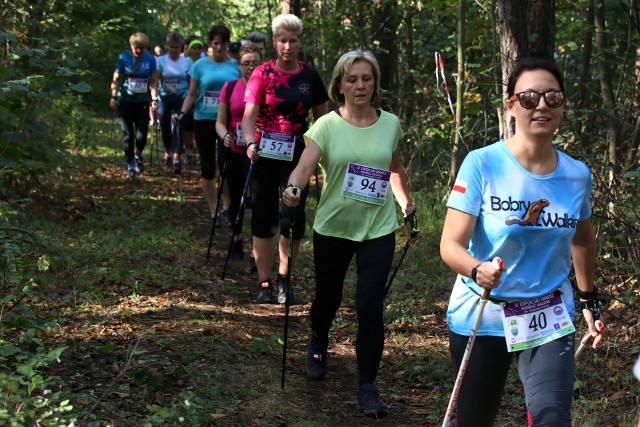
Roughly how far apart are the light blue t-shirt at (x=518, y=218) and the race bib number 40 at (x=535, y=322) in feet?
0.13

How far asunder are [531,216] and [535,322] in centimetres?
44

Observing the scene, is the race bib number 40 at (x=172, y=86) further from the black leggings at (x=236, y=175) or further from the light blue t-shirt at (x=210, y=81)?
the black leggings at (x=236, y=175)

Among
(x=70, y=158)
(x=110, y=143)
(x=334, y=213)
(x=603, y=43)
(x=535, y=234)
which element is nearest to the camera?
(x=535, y=234)

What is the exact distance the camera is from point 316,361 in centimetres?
648

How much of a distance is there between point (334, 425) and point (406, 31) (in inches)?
456

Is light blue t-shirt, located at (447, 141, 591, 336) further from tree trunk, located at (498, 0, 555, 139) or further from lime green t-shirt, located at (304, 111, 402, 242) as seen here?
tree trunk, located at (498, 0, 555, 139)

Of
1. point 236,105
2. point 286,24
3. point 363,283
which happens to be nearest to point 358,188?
point 363,283

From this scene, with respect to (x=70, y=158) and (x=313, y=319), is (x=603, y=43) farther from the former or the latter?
(x=70, y=158)

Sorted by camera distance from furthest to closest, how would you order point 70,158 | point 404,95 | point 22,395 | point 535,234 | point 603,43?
point 404,95, point 70,158, point 603,43, point 22,395, point 535,234

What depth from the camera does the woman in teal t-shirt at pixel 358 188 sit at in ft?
19.3

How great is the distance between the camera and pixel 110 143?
20.0m

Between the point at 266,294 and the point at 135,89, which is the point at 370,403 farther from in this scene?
the point at 135,89

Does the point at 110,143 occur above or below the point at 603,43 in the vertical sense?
below

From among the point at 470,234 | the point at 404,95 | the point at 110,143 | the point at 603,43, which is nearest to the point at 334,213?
the point at 470,234
